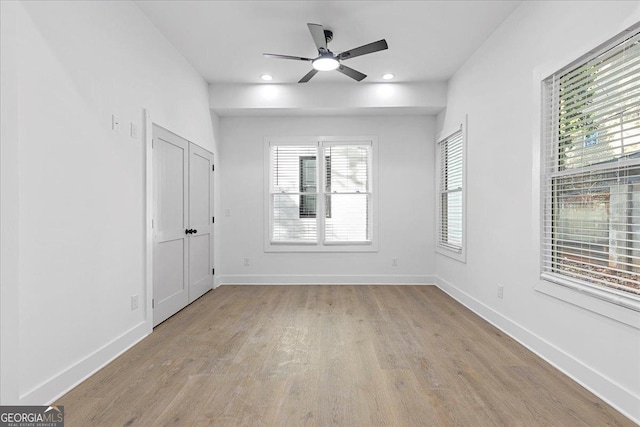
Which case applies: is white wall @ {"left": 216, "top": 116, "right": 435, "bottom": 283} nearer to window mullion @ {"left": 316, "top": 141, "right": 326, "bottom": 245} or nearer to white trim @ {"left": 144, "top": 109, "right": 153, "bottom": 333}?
window mullion @ {"left": 316, "top": 141, "right": 326, "bottom": 245}

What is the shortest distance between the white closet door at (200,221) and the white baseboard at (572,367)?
11.2 feet

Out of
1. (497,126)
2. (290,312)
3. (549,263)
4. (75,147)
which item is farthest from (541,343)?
(75,147)

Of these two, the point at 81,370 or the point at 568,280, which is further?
the point at 568,280

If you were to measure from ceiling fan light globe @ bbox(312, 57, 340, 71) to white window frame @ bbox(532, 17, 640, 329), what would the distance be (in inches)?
69.8

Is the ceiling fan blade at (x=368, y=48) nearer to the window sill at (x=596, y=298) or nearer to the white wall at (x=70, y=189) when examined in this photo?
the white wall at (x=70, y=189)

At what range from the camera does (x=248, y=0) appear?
288 centimetres

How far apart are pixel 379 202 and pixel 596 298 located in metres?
3.30

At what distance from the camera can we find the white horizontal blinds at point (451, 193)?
4.36 meters

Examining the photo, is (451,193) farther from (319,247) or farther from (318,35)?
(318,35)

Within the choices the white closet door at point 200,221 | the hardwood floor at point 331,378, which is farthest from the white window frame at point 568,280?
the white closet door at point 200,221

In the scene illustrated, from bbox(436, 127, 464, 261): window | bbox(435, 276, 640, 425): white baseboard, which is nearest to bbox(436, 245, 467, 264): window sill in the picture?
bbox(436, 127, 464, 261): window

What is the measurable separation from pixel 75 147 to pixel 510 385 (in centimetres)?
326

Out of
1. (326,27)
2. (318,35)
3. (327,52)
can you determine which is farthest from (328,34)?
(318,35)

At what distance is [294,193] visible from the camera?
5270mm
